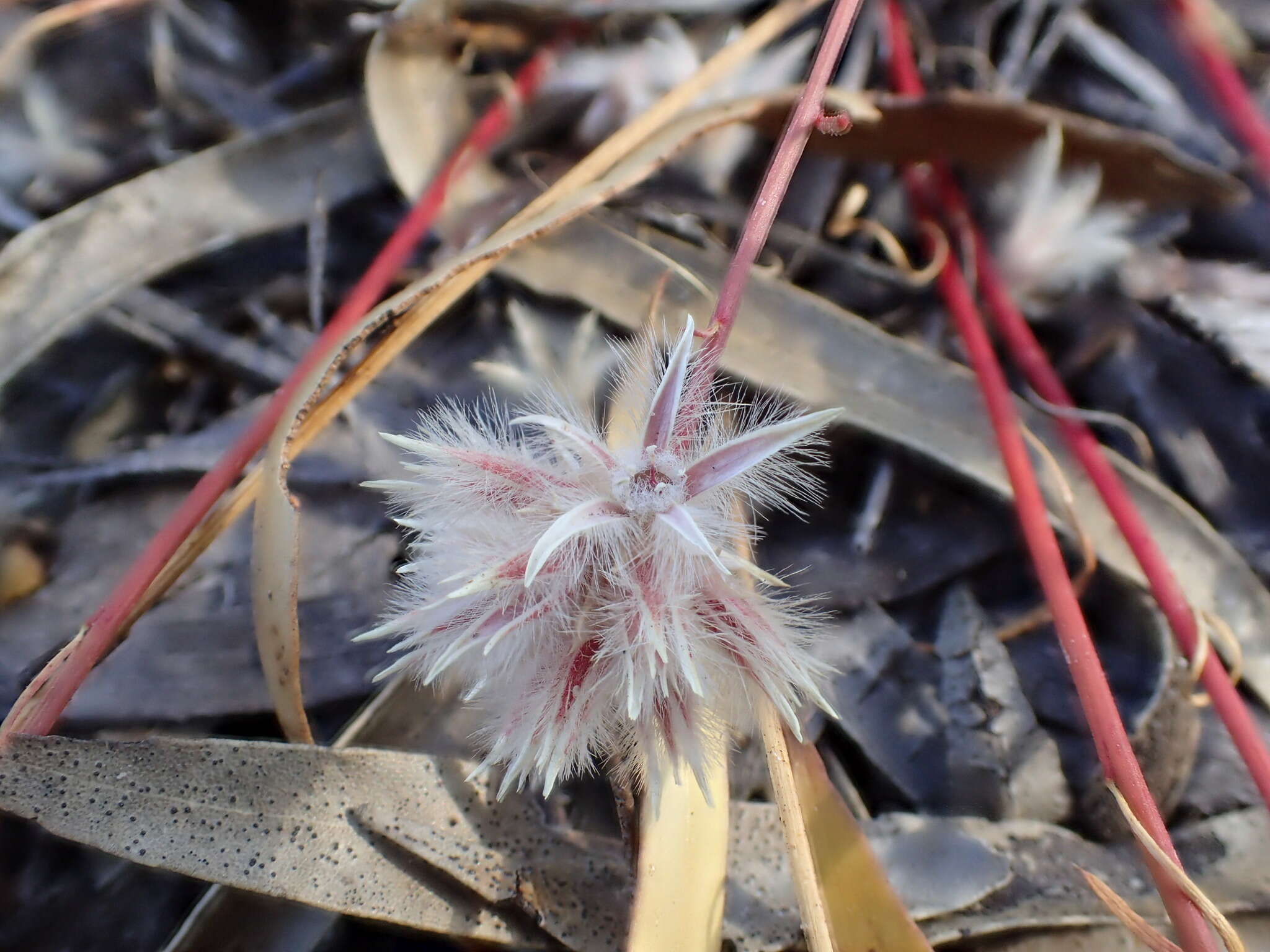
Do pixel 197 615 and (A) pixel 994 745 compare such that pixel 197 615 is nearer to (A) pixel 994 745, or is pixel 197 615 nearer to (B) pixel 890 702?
(B) pixel 890 702

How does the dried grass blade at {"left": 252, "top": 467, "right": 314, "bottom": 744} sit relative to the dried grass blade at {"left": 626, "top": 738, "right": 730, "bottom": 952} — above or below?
above

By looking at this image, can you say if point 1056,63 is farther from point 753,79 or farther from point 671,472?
point 671,472

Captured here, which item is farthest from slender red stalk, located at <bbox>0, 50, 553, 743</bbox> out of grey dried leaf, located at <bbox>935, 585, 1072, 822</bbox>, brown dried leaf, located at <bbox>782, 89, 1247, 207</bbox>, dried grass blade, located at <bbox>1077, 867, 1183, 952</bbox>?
dried grass blade, located at <bbox>1077, 867, 1183, 952</bbox>

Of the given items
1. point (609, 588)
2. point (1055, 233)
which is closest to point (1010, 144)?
point (1055, 233)

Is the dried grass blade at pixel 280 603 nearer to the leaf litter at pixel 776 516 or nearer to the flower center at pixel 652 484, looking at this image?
the leaf litter at pixel 776 516

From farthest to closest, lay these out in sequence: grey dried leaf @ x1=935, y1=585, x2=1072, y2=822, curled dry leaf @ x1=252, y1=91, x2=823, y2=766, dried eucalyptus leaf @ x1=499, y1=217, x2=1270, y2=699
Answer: dried eucalyptus leaf @ x1=499, y1=217, x2=1270, y2=699 → grey dried leaf @ x1=935, y1=585, x2=1072, y2=822 → curled dry leaf @ x1=252, y1=91, x2=823, y2=766

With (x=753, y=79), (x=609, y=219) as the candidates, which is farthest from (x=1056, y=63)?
(x=609, y=219)

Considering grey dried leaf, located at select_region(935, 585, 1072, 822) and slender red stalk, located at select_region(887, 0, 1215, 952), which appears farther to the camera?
grey dried leaf, located at select_region(935, 585, 1072, 822)

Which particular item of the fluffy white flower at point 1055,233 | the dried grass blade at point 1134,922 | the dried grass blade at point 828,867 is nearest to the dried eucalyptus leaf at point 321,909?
the dried grass blade at point 828,867

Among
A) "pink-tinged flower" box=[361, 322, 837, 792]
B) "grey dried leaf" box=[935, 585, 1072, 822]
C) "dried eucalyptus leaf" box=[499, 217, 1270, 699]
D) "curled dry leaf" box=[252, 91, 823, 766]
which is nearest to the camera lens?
"pink-tinged flower" box=[361, 322, 837, 792]

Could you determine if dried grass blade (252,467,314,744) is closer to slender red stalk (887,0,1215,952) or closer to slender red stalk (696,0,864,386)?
slender red stalk (696,0,864,386)
